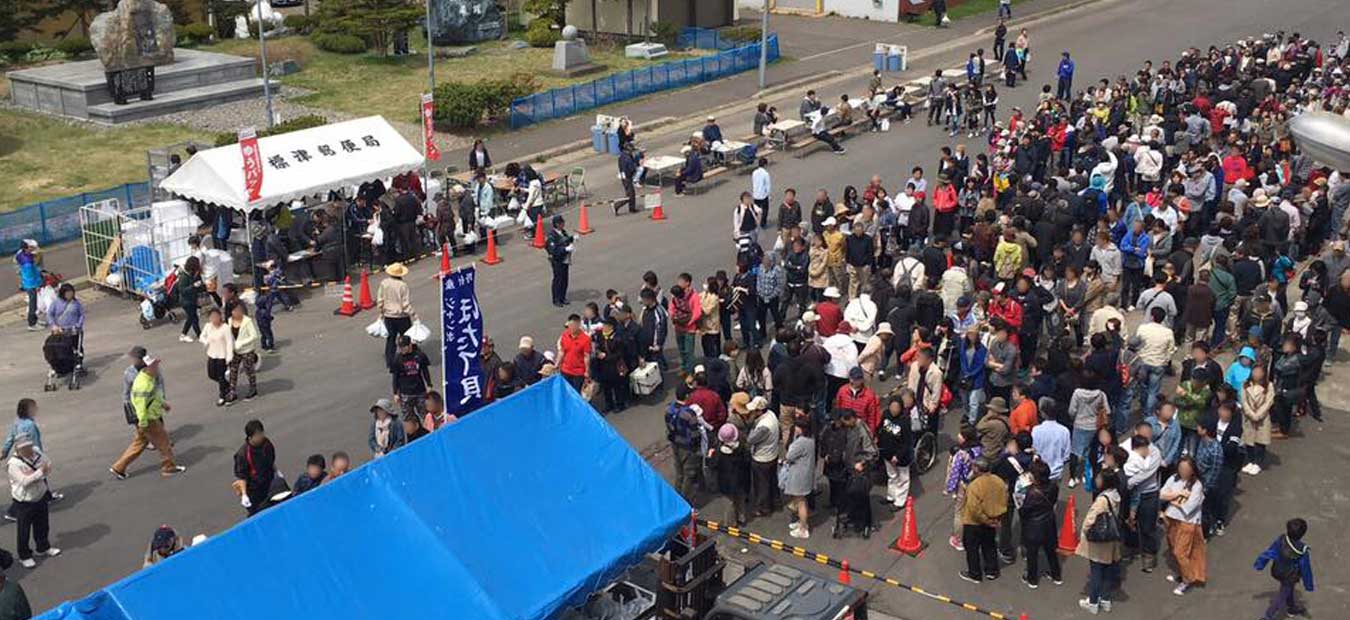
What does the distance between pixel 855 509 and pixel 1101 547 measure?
2781mm

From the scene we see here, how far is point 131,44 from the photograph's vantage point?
37375 mm

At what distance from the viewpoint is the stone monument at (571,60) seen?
43.7 meters

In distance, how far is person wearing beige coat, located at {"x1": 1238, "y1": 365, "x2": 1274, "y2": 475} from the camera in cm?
1606

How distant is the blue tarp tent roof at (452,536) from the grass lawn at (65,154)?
Answer: 839 inches

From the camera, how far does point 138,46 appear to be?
37.6 meters

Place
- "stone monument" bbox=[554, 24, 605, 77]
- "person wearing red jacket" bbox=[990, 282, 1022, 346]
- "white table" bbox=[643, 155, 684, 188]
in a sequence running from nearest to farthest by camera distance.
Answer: "person wearing red jacket" bbox=[990, 282, 1022, 346] < "white table" bbox=[643, 155, 684, 188] < "stone monument" bbox=[554, 24, 605, 77]

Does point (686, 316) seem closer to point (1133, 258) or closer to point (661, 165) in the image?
point (1133, 258)

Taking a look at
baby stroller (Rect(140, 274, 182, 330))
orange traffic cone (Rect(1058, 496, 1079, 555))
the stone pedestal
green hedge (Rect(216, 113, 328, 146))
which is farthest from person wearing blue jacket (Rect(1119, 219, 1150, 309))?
the stone pedestal

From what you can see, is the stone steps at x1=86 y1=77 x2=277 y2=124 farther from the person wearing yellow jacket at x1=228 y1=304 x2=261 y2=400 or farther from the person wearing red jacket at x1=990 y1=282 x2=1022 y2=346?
the person wearing red jacket at x1=990 y1=282 x2=1022 y2=346

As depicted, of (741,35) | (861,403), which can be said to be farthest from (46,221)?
(741,35)

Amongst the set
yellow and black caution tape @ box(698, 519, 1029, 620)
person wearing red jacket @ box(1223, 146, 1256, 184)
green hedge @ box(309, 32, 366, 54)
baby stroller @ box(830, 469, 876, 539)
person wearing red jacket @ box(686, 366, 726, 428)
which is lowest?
yellow and black caution tape @ box(698, 519, 1029, 620)

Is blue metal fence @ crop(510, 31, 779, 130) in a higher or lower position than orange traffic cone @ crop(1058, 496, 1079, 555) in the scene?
higher

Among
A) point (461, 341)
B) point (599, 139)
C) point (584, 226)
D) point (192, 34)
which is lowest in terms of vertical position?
point (584, 226)

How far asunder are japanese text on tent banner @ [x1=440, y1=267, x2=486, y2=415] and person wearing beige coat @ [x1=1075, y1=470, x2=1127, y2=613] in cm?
673
